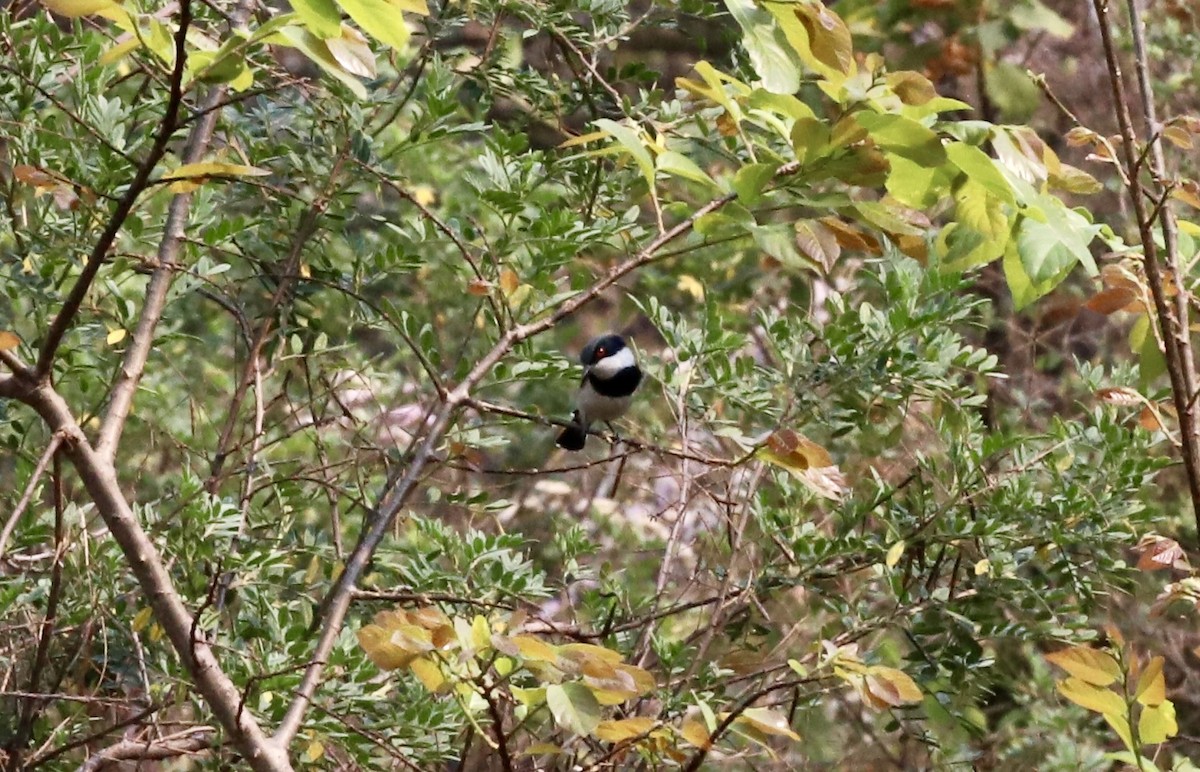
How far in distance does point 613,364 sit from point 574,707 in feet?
8.88

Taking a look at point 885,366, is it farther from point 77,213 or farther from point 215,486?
point 77,213

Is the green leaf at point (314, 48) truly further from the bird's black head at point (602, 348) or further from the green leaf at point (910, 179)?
the bird's black head at point (602, 348)

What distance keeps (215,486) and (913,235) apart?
4.16 ft

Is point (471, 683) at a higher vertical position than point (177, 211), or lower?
lower

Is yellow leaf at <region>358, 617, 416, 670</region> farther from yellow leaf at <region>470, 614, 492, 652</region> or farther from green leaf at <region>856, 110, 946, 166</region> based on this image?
green leaf at <region>856, 110, 946, 166</region>

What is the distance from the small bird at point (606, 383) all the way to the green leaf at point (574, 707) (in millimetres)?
2519

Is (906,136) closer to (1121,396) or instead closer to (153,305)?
(1121,396)

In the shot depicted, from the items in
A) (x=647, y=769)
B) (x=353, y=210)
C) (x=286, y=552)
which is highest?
(x=353, y=210)

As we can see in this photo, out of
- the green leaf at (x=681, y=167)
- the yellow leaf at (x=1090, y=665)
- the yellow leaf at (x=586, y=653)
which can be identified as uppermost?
the green leaf at (x=681, y=167)

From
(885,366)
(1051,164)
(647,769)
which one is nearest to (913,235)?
(1051,164)

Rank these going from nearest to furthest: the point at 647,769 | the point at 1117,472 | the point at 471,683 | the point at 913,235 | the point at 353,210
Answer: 1. the point at 471,683
2. the point at 913,235
3. the point at 647,769
4. the point at 1117,472
5. the point at 353,210

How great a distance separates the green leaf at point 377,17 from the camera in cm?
137

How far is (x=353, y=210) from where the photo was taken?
249 centimetres

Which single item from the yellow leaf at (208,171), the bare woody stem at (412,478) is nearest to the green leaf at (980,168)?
the bare woody stem at (412,478)
